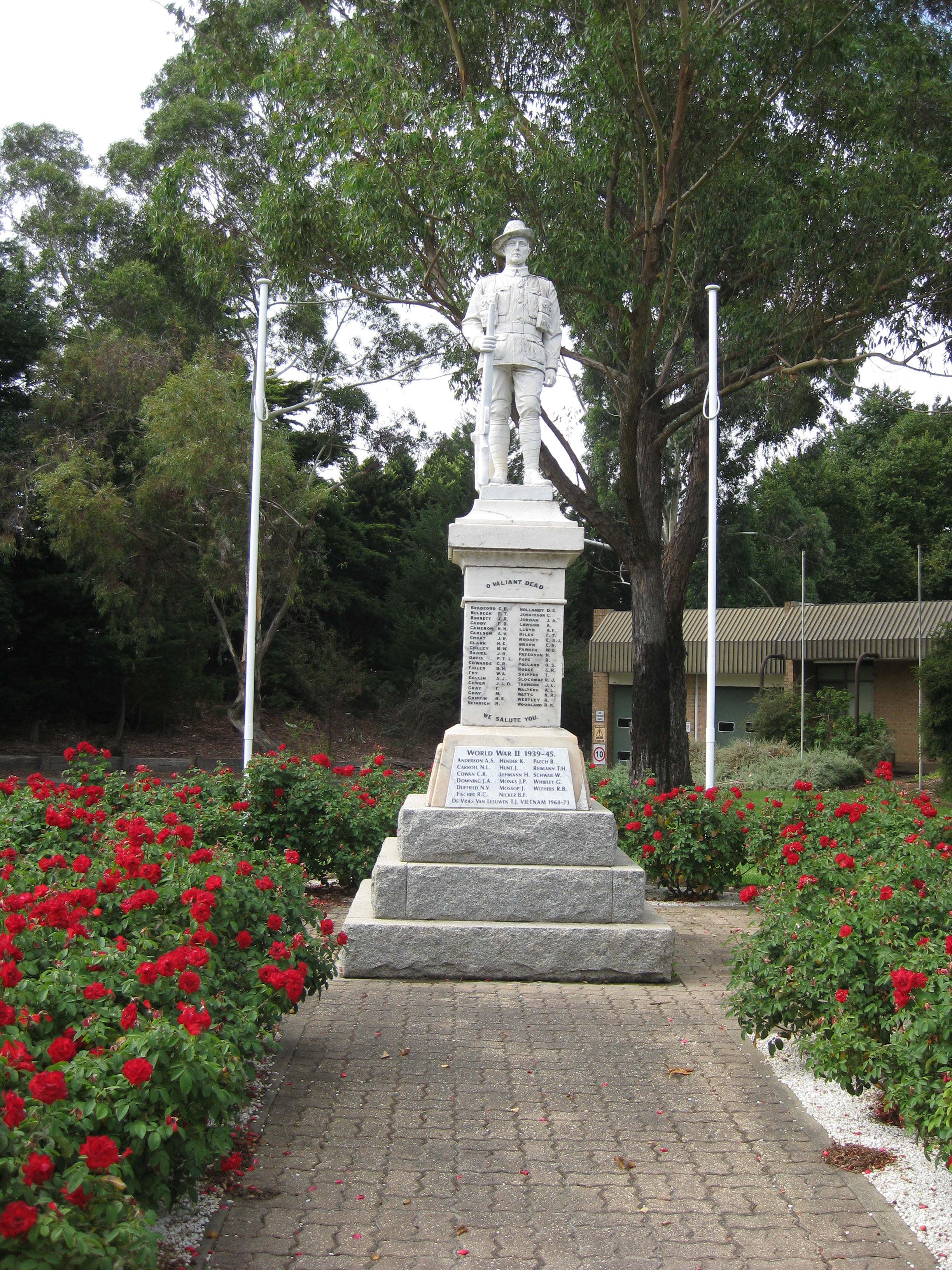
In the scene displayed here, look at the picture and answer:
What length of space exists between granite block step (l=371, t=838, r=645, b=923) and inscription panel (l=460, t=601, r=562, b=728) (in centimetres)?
110

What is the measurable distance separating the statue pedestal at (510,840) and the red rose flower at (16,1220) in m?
4.18

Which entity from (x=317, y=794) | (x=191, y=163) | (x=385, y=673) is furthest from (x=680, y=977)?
(x=385, y=673)

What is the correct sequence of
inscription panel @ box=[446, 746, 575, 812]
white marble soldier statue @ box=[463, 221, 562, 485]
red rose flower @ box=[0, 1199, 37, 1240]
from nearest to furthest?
red rose flower @ box=[0, 1199, 37, 1240] < inscription panel @ box=[446, 746, 575, 812] < white marble soldier statue @ box=[463, 221, 562, 485]

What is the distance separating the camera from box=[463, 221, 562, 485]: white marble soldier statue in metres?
7.88

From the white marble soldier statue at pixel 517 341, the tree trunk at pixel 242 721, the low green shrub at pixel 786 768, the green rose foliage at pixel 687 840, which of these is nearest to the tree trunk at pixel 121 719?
the tree trunk at pixel 242 721

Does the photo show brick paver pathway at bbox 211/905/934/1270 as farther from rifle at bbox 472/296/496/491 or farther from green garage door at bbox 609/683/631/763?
green garage door at bbox 609/683/631/763

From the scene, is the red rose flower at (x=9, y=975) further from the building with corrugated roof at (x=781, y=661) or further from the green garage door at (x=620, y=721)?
the green garage door at (x=620, y=721)

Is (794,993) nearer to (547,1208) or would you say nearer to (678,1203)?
(678,1203)

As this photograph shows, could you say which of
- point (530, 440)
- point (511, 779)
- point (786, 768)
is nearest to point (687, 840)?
point (511, 779)

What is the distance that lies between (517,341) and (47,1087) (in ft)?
20.6

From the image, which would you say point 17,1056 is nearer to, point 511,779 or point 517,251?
point 511,779

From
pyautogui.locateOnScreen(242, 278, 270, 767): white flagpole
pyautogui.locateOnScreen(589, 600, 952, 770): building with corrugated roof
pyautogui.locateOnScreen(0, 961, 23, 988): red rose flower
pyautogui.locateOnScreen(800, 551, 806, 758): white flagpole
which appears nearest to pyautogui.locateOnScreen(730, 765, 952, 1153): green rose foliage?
pyautogui.locateOnScreen(0, 961, 23, 988): red rose flower

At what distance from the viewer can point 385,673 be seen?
31594 mm

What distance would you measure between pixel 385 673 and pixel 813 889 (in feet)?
87.9
